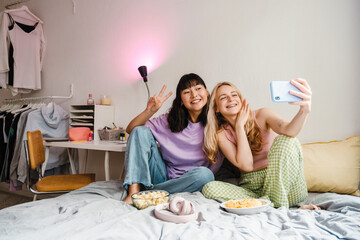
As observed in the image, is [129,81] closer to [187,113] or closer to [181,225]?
[187,113]

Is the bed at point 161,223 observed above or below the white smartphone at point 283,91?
below

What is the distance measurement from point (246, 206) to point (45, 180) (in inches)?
59.2

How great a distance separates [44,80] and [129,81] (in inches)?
55.6

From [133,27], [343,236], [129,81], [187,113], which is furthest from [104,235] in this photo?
[133,27]

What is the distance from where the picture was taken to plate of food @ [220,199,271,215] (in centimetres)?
119

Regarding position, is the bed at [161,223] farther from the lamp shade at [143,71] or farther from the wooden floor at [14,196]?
the wooden floor at [14,196]

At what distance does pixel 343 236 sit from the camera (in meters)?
A: 0.92

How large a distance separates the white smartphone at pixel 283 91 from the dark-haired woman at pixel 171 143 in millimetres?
601

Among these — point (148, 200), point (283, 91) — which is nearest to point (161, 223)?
point (148, 200)

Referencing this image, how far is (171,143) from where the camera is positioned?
6.10 feet

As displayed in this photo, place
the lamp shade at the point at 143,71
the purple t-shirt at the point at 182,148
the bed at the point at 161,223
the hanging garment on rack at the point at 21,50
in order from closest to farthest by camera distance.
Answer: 1. the bed at the point at 161,223
2. the purple t-shirt at the point at 182,148
3. the lamp shade at the point at 143,71
4. the hanging garment on rack at the point at 21,50

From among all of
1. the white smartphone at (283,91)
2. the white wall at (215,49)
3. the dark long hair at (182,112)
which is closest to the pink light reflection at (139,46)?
the white wall at (215,49)

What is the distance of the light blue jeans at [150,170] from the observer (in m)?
1.61

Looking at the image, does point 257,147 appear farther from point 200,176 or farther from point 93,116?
point 93,116
